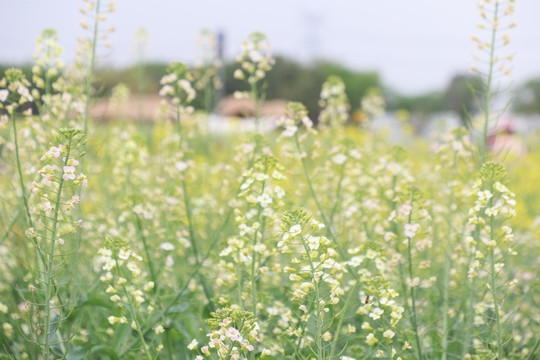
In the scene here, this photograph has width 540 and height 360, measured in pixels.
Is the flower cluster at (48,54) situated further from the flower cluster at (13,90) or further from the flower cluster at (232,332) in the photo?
the flower cluster at (232,332)

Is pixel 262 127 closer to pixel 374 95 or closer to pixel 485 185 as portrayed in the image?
pixel 485 185

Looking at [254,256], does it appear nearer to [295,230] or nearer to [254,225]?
[254,225]

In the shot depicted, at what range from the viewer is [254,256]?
2.83 metres

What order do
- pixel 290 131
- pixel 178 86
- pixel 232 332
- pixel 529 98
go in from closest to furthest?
pixel 232 332 < pixel 290 131 < pixel 178 86 < pixel 529 98

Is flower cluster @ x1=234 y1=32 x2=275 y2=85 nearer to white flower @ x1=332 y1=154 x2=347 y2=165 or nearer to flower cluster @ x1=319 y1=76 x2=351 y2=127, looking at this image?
white flower @ x1=332 y1=154 x2=347 y2=165

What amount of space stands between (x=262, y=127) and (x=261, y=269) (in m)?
1.68

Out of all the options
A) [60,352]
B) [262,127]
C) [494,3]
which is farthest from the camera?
[262,127]

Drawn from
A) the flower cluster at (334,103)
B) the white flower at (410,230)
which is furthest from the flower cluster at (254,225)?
the flower cluster at (334,103)

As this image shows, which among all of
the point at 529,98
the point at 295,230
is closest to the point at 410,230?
the point at 295,230

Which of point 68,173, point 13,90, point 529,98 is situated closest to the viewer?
point 68,173

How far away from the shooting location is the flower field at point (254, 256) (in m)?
2.56

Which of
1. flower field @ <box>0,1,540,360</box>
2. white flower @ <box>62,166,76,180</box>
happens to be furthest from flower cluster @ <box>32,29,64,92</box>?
white flower @ <box>62,166,76,180</box>

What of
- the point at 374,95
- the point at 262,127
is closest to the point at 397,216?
the point at 262,127

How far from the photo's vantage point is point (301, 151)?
3580 mm
